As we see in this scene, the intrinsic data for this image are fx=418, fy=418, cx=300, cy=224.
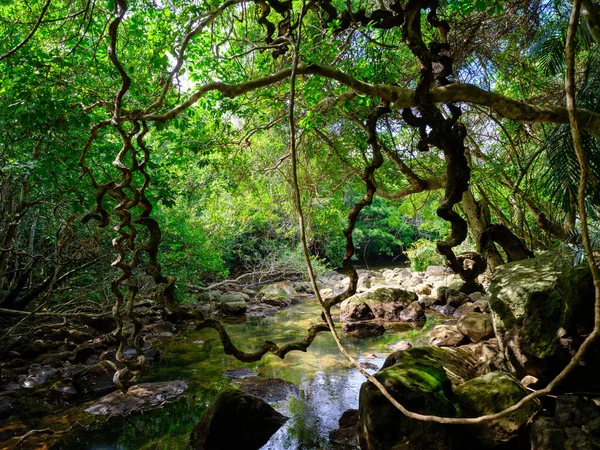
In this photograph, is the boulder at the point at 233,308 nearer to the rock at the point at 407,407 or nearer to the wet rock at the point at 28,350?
the wet rock at the point at 28,350

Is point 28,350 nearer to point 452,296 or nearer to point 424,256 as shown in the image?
point 452,296

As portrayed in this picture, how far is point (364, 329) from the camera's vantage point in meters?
9.56

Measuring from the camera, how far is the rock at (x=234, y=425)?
4492 mm

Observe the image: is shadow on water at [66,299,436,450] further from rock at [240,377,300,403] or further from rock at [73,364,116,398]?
rock at [73,364,116,398]

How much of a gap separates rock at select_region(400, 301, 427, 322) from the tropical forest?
0.47 metres

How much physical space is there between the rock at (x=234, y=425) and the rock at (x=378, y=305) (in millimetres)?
6271

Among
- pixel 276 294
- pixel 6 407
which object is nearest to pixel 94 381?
pixel 6 407

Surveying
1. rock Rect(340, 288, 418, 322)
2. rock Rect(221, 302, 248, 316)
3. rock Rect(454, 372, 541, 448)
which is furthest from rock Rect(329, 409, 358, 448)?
rock Rect(221, 302, 248, 316)

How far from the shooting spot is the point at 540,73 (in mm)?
6953

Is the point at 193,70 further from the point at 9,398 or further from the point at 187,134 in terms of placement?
the point at 9,398

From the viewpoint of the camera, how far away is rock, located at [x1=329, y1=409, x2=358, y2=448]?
4480 millimetres

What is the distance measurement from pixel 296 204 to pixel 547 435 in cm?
335

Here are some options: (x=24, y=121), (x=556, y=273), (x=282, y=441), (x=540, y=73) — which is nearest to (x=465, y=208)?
(x=540, y=73)

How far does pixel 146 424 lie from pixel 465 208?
6384 mm
